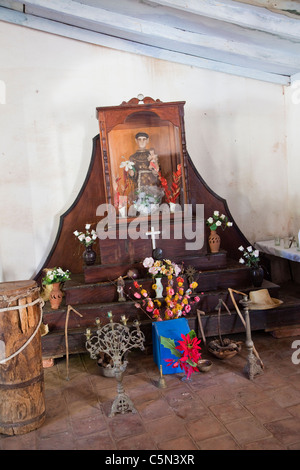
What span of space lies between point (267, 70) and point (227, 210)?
2278 mm

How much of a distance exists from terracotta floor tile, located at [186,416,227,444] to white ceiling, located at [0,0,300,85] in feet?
13.4

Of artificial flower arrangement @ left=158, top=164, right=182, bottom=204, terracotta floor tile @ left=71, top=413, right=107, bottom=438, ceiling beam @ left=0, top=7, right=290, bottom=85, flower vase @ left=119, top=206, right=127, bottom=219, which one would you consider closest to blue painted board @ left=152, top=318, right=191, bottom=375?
terracotta floor tile @ left=71, top=413, right=107, bottom=438

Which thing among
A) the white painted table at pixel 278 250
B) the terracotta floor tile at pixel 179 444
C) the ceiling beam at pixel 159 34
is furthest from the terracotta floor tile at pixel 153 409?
the ceiling beam at pixel 159 34

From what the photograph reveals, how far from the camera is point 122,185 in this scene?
6059mm

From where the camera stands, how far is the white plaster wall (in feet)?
20.3

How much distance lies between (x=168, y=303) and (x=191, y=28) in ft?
11.7

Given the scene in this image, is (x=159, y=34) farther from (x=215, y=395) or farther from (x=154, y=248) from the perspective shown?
(x=215, y=395)

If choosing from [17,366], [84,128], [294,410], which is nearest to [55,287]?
[17,366]

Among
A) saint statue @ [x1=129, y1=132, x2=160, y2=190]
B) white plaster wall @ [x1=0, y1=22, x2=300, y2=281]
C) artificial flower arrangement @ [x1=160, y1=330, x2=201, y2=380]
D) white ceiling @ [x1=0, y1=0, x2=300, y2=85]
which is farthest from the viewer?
white plaster wall @ [x1=0, y1=22, x2=300, y2=281]

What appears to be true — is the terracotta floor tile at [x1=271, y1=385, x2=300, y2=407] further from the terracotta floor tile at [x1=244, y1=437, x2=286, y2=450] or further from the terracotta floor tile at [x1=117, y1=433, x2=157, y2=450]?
the terracotta floor tile at [x1=117, y1=433, x2=157, y2=450]

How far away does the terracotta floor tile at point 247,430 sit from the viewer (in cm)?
333

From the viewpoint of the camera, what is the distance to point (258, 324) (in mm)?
5258

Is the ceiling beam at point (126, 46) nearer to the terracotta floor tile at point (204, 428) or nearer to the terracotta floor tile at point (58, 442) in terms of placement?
the terracotta floor tile at point (204, 428)

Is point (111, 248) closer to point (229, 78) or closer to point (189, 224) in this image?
point (189, 224)
